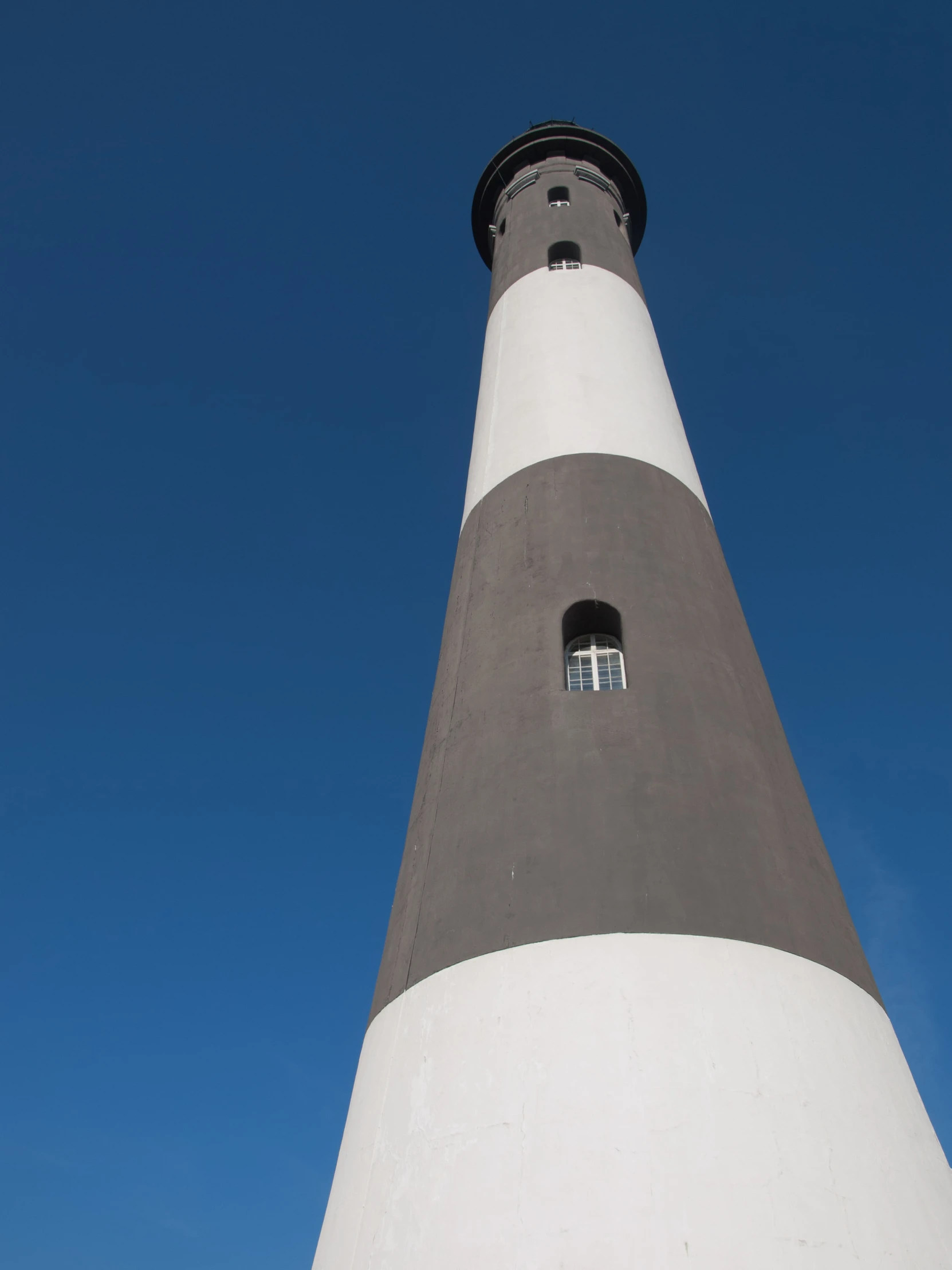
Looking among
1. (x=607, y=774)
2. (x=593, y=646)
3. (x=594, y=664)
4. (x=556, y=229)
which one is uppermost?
(x=556, y=229)

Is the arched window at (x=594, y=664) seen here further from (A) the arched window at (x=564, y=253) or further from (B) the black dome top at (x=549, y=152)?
(B) the black dome top at (x=549, y=152)

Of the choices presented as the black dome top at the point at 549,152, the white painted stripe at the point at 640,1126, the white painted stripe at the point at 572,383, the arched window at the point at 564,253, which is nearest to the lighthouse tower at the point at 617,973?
the white painted stripe at the point at 640,1126

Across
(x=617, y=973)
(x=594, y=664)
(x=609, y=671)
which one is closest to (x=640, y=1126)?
(x=617, y=973)

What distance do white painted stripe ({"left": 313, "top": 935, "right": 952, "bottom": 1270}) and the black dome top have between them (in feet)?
62.0

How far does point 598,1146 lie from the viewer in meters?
6.23

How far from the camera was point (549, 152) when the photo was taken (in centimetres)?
2130

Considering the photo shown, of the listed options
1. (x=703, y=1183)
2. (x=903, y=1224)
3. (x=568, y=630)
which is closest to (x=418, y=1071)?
(x=703, y=1183)

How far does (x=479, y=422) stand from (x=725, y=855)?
8.65 metres

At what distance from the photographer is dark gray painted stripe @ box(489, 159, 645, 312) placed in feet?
56.9

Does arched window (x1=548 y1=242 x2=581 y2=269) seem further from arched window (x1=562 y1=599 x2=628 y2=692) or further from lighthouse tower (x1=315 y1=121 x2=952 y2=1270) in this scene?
arched window (x1=562 y1=599 x2=628 y2=692)

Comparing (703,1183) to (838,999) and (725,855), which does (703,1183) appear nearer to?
(838,999)

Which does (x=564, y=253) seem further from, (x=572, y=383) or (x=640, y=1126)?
(x=640, y=1126)

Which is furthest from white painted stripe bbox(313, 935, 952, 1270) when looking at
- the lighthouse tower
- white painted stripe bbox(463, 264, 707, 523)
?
white painted stripe bbox(463, 264, 707, 523)

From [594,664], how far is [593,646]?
0.88ft
